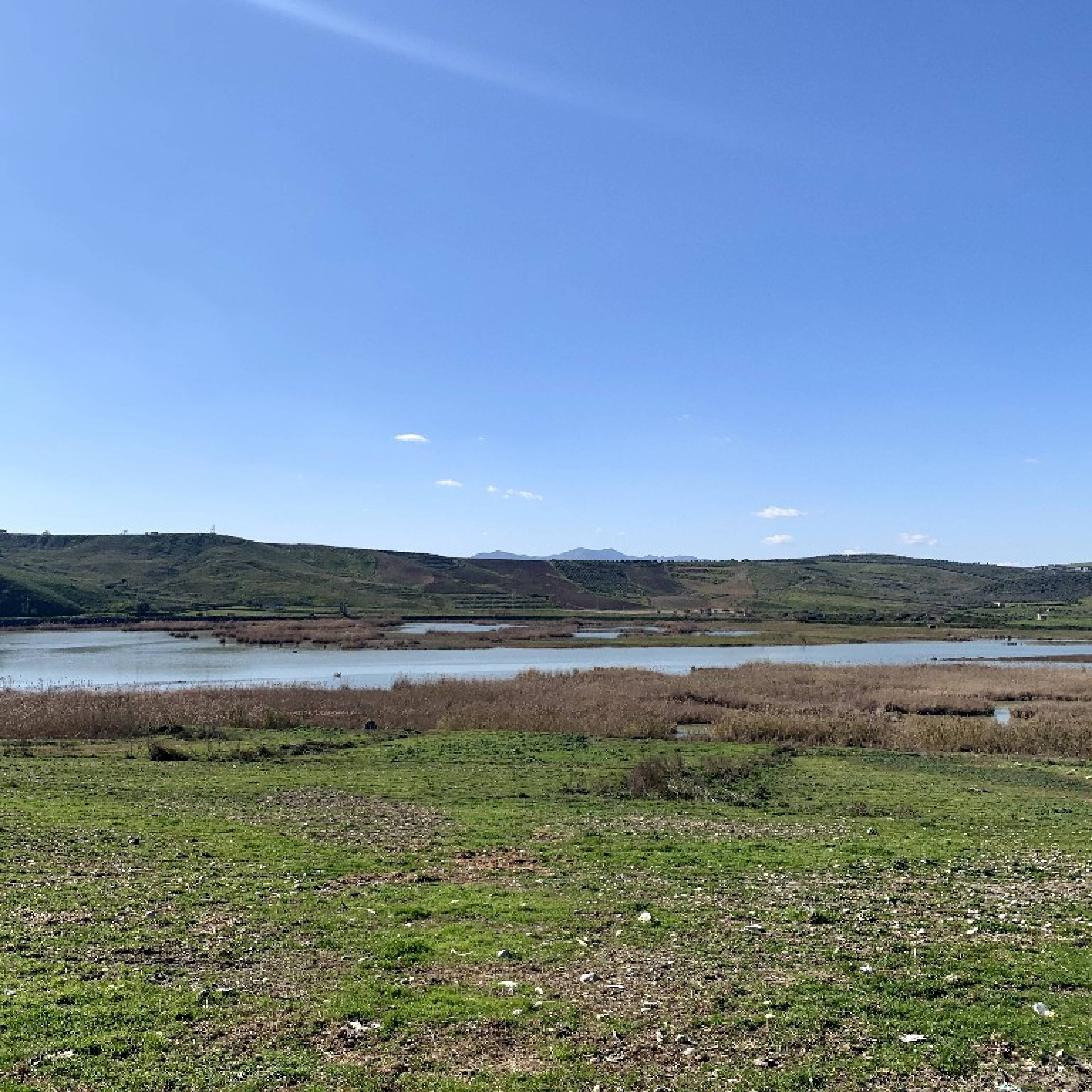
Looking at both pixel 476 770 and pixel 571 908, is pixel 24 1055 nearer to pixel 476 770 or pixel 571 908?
pixel 571 908

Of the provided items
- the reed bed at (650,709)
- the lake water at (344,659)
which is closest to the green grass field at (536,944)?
the reed bed at (650,709)

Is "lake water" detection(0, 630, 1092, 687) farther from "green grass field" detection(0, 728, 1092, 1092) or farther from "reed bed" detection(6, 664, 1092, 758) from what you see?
"green grass field" detection(0, 728, 1092, 1092)

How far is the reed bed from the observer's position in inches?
1671

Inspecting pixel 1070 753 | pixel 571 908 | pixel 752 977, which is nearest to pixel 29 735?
pixel 571 908

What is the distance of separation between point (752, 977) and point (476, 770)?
22194 mm

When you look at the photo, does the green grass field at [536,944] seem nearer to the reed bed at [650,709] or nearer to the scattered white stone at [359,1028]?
the scattered white stone at [359,1028]

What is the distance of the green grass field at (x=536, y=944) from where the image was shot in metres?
9.04

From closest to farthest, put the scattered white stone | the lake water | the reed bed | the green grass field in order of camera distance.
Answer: the green grass field < the scattered white stone < the reed bed < the lake water

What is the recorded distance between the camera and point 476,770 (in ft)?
108

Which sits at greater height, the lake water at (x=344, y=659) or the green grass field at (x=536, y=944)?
the green grass field at (x=536, y=944)

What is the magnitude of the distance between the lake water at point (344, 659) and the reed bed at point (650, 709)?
12735 mm

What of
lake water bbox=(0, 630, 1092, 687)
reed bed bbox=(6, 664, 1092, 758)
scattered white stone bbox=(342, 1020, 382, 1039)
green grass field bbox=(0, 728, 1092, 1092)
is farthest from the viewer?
lake water bbox=(0, 630, 1092, 687)

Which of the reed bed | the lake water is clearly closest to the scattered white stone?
the reed bed

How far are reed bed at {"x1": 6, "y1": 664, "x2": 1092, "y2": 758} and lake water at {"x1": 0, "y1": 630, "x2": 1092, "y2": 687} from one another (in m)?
12.7
